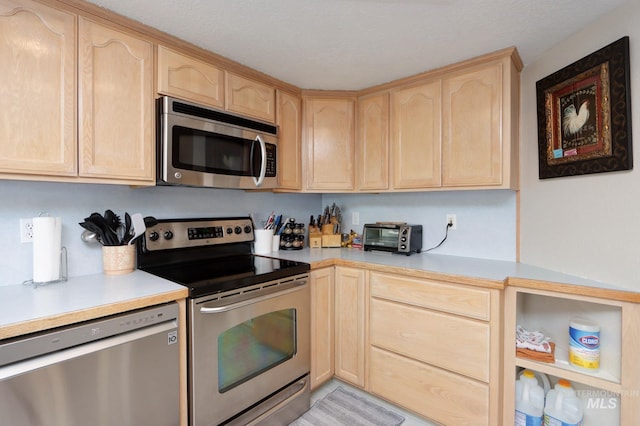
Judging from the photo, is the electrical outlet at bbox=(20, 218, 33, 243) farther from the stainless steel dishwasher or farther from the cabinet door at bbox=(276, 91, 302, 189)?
the cabinet door at bbox=(276, 91, 302, 189)

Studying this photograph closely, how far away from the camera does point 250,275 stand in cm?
157

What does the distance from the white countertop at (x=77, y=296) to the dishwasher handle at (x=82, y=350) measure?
0.10m

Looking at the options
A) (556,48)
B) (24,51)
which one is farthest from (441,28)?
(24,51)

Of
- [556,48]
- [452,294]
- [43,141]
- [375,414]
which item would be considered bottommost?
[375,414]

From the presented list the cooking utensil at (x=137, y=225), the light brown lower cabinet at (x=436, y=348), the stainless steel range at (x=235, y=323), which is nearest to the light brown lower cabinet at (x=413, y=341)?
the light brown lower cabinet at (x=436, y=348)

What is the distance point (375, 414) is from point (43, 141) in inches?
86.0

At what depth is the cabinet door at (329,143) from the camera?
93.0 inches

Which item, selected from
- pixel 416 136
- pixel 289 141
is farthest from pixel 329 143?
pixel 416 136

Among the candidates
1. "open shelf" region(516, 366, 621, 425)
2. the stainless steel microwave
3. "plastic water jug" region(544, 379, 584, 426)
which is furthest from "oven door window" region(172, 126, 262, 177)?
"plastic water jug" region(544, 379, 584, 426)

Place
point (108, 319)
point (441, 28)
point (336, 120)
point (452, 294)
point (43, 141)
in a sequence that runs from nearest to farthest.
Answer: point (108, 319)
point (43, 141)
point (441, 28)
point (452, 294)
point (336, 120)

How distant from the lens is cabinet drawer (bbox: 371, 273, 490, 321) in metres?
1.55

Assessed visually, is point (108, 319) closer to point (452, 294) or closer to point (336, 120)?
point (452, 294)

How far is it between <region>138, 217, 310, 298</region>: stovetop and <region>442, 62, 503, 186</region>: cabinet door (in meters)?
1.14

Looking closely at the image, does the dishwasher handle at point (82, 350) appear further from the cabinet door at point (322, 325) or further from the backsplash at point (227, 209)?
the cabinet door at point (322, 325)
